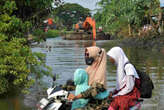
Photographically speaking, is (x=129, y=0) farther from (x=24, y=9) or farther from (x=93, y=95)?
(x=93, y=95)

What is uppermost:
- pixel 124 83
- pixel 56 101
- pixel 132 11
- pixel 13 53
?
pixel 132 11

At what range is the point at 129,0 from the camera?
31.8m

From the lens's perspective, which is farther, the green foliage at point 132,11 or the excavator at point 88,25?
the excavator at point 88,25

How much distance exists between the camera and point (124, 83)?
4.42 m

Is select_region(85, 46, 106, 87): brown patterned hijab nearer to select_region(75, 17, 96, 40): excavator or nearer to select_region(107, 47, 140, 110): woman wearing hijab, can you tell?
select_region(107, 47, 140, 110): woman wearing hijab

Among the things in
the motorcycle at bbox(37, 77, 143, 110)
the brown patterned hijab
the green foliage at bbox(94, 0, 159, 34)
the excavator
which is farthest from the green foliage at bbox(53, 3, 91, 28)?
the motorcycle at bbox(37, 77, 143, 110)

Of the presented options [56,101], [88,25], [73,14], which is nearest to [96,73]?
[56,101]

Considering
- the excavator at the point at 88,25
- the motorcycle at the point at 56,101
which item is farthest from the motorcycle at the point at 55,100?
the excavator at the point at 88,25

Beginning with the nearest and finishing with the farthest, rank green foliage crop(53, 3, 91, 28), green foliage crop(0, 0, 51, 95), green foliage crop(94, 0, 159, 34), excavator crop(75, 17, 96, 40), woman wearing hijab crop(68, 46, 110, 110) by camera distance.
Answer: woman wearing hijab crop(68, 46, 110, 110) → green foliage crop(0, 0, 51, 95) → green foliage crop(94, 0, 159, 34) → excavator crop(75, 17, 96, 40) → green foliage crop(53, 3, 91, 28)

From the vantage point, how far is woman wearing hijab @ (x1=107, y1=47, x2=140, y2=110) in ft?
14.1

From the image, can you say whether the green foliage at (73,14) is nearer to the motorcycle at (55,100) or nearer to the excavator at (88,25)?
the excavator at (88,25)

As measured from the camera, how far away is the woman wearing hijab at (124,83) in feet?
14.1

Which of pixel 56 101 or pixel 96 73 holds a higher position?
pixel 96 73

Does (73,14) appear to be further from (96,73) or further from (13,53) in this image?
Answer: (96,73)
